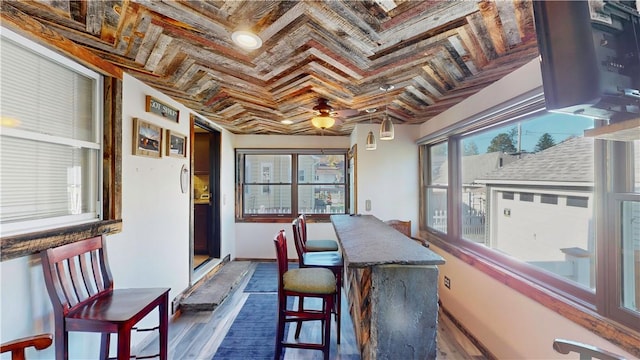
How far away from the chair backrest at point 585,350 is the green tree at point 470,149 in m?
2.07

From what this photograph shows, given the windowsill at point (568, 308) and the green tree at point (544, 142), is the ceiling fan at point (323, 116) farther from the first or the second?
the windowsill at point (568, 308)

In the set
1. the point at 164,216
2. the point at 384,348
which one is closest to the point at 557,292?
the point at 384,348

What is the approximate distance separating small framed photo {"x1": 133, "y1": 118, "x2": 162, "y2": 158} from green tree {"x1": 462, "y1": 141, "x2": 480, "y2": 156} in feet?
10.9

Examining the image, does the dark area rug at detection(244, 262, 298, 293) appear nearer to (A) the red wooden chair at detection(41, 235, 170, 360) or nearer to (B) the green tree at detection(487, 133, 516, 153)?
(A) the red wooden chair at detection(41, 235, 170, 360)

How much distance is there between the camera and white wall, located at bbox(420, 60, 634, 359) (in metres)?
1.67

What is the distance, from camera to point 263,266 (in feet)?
15.3

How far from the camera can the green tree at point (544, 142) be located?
1.91 m

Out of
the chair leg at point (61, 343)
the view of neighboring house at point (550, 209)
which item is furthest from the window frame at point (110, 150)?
the view of neighboring house at point (550, 209)

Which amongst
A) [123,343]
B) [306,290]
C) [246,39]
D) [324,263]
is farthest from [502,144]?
[123,343]

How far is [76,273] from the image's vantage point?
162 centimetres

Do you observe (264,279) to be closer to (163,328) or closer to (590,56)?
(163,328)

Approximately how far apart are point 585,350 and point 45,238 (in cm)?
270

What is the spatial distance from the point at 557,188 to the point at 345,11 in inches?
72.6

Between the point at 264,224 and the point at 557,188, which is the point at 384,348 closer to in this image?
the point at 557,188
